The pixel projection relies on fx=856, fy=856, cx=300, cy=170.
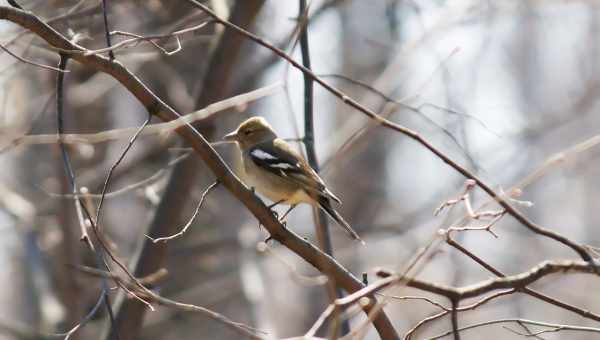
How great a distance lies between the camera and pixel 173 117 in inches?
134

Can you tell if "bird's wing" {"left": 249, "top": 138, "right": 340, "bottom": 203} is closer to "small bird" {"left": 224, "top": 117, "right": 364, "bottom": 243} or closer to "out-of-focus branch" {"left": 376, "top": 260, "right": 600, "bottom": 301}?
"small bird" {"left": 224, "top": 117, "right": 364, "bottom": 243}

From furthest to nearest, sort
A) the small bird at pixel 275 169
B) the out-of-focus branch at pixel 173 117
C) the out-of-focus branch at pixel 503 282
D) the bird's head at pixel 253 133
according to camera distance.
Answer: the bird's head at pixel 253 133, the small bird at pixel 275 169, the out-of-focus branch at pixel 173 117, the out-of-focus branch at pixel 503 282

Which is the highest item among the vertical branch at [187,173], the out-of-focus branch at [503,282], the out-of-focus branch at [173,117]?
the vertical branch at [187,173]

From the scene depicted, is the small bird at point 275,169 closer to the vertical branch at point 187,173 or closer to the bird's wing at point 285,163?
the bird's wing at point 285,163

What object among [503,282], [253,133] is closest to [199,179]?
[253,133]

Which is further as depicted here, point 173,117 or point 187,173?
point 187,173

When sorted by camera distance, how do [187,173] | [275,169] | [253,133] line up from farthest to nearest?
[253,133], [187,173], [275,169]

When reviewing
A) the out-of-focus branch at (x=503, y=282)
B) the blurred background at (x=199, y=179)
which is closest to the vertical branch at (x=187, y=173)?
the blurred background at (x=199, y=179)

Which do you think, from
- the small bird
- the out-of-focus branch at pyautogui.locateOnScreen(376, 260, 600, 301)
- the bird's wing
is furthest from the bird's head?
the out-of-focus branch at pyautogui.locateOnScreen(376, 260, 600, 301)

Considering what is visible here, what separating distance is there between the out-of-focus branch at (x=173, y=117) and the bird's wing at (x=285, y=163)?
1.42 meters

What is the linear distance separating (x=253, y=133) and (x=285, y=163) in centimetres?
62

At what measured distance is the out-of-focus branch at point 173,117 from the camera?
332 centimetres

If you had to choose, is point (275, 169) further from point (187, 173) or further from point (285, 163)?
point (187, 173)

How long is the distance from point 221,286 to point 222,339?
0.91 meters
